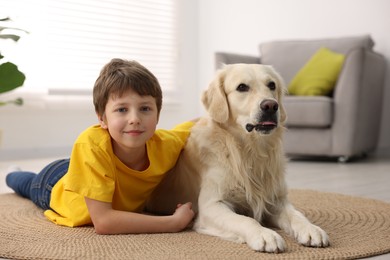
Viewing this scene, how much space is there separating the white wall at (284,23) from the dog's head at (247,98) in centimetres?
374

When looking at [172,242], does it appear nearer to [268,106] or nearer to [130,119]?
[130,119]

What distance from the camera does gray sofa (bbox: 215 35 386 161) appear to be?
455 centimetres

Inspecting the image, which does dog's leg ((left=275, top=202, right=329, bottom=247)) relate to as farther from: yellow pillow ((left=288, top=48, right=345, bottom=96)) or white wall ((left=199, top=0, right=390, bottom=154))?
white wall ((left=199, top=0, right=390, bottom=154))

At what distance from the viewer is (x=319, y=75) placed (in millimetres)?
4828

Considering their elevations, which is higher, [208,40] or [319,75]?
[208,40]

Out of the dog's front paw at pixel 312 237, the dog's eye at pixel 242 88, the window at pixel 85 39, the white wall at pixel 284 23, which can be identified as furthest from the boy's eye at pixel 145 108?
the white wall at pixel 284 23

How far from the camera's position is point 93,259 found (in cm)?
150

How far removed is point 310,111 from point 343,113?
0.94 ft

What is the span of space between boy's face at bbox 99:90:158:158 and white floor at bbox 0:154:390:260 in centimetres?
142

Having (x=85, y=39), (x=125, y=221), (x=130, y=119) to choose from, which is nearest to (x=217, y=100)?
(x=130, y=119)

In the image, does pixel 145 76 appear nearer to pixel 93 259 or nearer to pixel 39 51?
pixel 93 259

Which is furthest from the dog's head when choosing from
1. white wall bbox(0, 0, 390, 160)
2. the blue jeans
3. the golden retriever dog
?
white wall bbox(0, 0, 390, 160)

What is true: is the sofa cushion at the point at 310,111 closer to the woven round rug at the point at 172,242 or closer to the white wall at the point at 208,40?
the white wall at the point at 208,40

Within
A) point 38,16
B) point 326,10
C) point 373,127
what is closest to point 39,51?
point 38,16
